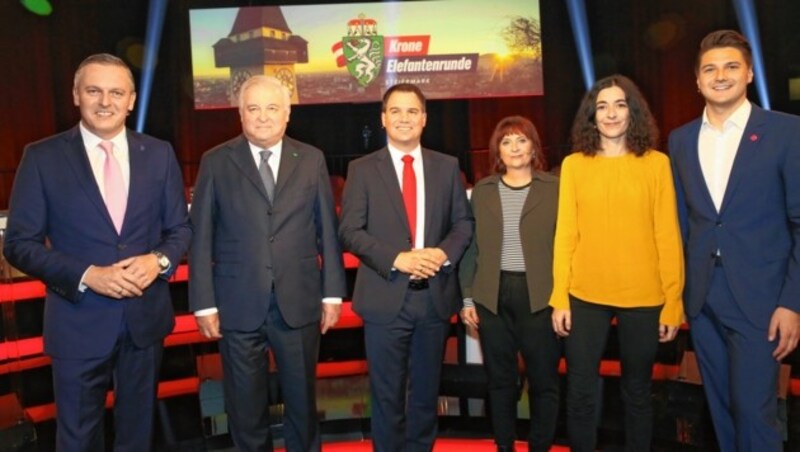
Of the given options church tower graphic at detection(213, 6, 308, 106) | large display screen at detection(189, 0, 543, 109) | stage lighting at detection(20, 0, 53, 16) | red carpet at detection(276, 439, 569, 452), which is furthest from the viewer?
large display screen at detection(189, 0, 543, 109)

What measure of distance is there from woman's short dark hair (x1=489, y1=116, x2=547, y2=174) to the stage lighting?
A: 872 cm

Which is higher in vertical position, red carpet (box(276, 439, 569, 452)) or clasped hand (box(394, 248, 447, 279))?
clasped hand (box(394, 248, 447, 279))

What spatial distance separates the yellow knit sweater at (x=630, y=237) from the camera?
2.64m

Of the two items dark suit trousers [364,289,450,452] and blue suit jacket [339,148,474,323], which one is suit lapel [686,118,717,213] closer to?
blue suit jacket [339,148,474,323]

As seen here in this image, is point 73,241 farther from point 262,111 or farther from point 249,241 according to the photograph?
point 262,111

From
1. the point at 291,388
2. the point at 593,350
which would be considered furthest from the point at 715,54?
the point at 291,388

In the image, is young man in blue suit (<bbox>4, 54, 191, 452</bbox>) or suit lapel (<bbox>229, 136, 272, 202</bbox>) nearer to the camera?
young man in blue suit (<bbox>4, 54, 191, 452</bbox>)

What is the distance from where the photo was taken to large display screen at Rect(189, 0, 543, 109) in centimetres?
1008

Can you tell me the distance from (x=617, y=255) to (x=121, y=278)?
1.78 metres

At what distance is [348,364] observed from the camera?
4.93 m

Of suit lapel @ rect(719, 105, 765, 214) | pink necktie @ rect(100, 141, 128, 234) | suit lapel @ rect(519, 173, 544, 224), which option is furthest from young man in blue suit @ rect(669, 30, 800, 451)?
pink necktie @ rect(100, 141, 128, 234)

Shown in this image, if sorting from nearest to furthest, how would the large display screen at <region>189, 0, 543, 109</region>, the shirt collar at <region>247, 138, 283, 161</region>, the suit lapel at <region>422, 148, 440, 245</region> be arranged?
the shirt collar at <region>247, 138, 283, 161</region>
the suit lapel at <region>422, 148, 440, 245</region>
the large display screen at <region>189, 0, 543, 109</region>

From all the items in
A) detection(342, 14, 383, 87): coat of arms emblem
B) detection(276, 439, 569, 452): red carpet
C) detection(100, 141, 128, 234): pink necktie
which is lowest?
detection(276, 439, 569, 452): red carpet

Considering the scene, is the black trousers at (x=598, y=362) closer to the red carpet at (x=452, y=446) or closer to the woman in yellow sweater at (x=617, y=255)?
the woman in yellow sweater at (x=617, y=255)
